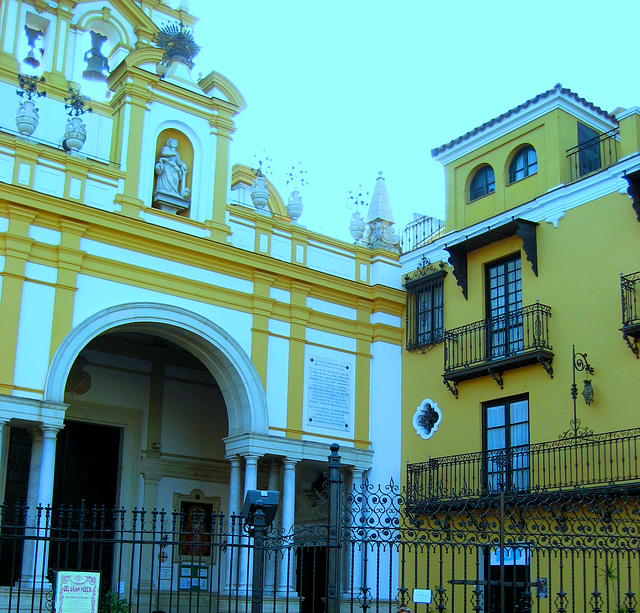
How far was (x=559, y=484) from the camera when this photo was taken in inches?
598

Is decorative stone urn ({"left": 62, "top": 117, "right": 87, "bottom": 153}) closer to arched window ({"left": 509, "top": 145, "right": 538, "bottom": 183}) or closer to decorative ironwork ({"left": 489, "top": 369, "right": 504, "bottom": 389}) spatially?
arched window ({"left": 509, "top": 145, "right": 538, "bottom": 183})

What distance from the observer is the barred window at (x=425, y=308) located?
1911 centimetres

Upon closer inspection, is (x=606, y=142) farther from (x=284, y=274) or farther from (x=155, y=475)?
(x=155, y=475)

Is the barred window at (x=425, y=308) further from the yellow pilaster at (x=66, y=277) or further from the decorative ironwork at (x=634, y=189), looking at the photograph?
the yellow pilaster at (x=66, y=277)

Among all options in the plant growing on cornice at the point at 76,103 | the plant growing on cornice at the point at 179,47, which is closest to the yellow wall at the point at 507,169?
the plant growing on cornice at the point at 179,47

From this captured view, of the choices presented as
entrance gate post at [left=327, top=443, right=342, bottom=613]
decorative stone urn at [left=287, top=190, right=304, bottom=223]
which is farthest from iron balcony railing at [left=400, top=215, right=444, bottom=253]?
entrance gate post at [left=327, top=443, right=342, bottom=613]

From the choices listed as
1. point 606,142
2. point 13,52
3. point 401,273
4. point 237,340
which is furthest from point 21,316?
point 606,142

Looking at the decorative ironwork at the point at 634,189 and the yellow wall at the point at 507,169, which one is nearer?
the decorative ironwork at the point at 634,189

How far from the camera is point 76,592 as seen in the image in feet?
31.2

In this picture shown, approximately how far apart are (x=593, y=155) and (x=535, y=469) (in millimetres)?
6236

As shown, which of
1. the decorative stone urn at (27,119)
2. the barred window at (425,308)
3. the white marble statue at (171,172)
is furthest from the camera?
the barred window at (425,308)

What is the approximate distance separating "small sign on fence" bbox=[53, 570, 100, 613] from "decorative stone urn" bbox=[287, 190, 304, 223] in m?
10.7

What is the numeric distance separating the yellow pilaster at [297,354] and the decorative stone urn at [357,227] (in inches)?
87.0

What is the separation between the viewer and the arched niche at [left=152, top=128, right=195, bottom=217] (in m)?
17.5
